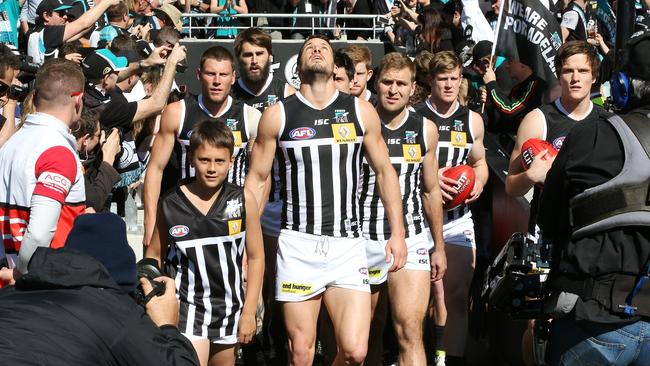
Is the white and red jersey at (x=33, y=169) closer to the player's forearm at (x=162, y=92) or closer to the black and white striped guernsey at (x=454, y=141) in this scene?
the player's forearm at (x=162, y=92)

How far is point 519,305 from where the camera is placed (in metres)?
5.70

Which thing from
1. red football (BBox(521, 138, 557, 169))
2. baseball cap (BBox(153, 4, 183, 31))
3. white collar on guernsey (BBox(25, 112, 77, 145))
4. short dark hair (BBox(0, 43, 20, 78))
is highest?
baseball cap (BBox(153, 4, 183, 31))

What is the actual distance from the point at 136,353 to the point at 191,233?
10.9ft

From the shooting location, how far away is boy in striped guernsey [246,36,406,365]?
7.35 m

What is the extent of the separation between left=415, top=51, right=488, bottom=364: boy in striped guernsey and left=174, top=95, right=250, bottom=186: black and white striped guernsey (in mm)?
1537

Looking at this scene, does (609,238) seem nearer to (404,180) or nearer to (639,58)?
(639,58)

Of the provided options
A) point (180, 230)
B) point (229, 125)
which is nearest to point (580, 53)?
point (229, 125)

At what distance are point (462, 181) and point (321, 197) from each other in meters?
1.68

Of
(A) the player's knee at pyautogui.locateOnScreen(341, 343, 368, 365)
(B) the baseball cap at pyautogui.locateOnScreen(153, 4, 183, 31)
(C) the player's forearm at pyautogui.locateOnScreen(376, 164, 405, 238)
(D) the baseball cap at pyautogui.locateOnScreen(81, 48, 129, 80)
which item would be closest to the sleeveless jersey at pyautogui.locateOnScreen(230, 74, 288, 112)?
(D) the baseball cap at pyautogui.locateOnScreen(81, 48, 129, 80)

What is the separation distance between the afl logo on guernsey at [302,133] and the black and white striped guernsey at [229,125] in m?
1.10

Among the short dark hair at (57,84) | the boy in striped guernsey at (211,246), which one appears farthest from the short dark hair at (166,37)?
the short dark hair at (57,84)

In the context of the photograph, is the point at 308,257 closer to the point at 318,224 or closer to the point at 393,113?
the point at 318,224

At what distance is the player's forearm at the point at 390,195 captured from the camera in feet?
24.8

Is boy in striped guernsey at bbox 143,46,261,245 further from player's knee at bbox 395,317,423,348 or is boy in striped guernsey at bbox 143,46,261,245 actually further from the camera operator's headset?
the camera operator's headset
